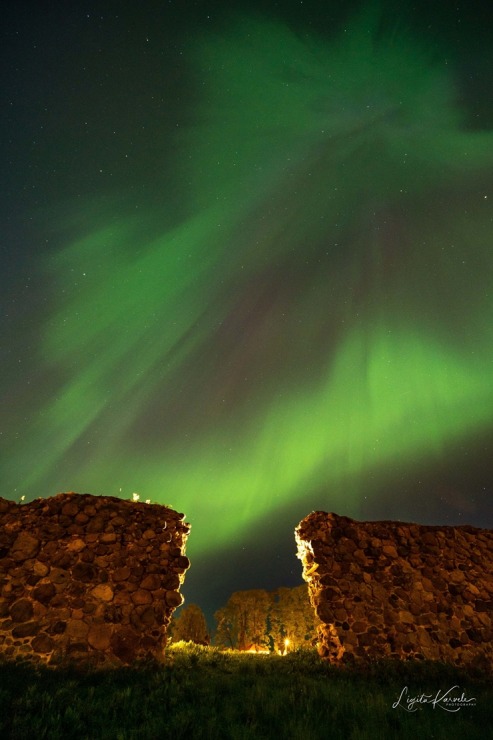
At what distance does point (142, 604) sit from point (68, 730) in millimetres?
3929

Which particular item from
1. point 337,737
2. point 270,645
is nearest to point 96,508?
point 337,737

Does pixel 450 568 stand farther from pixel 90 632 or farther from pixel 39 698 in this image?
pixel 39 698

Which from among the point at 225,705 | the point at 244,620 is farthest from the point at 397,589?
the point at 244,620

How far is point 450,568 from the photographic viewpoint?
10.3m

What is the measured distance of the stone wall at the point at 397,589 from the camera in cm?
894

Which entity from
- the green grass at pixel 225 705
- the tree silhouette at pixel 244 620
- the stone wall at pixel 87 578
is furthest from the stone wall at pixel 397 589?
the tree silhouette at pixel 244 620

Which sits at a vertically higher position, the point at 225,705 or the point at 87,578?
the point at 87,578

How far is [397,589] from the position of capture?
31.6ft

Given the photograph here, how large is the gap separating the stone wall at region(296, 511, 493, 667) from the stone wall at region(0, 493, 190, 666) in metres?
3.59

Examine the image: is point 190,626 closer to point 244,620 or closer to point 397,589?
point 244,620

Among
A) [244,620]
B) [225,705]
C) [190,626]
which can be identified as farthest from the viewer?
[244,620]

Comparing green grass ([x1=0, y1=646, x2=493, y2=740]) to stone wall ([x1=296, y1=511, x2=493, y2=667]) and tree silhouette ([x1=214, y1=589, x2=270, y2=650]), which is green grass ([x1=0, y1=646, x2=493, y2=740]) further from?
tree silhouette ([x1=214, y1=589, x2=270, y2=650])

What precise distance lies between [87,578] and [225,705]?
13.2 ft

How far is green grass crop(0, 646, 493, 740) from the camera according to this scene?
435 centimetres
